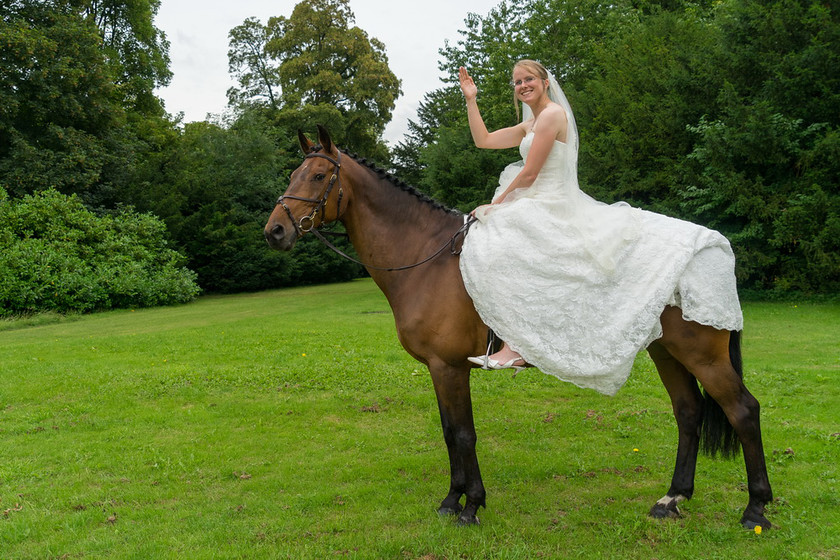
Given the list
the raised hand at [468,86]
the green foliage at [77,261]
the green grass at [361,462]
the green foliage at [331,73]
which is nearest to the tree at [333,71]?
the green foliage at [331,73]

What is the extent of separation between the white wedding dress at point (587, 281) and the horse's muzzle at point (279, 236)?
1.25 m

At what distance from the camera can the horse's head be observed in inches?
157

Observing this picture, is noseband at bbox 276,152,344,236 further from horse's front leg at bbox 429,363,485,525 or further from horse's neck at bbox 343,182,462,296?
horse's front leg at bbox 429,363,485,525

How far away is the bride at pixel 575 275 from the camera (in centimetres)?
367

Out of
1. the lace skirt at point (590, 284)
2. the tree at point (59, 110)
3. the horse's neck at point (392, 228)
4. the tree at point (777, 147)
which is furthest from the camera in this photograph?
the tree at point (59, 110)

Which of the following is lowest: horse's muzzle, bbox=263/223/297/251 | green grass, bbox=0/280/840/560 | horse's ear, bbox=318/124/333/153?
green grass, bbox=0/280/840/560

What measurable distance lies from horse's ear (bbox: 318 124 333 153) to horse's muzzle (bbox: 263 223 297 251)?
686 millimetres

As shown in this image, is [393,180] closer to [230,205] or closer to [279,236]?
[279,236]

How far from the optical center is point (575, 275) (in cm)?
374

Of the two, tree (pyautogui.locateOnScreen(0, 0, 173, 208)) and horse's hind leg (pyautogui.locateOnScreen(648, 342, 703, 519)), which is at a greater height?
tree (pyautogui.locateOnScreen(0, 0, 173, 208))

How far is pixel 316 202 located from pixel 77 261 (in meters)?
18.2

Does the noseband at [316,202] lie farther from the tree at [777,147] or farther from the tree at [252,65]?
the tree at [252,65]

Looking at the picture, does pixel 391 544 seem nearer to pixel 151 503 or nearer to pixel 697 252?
pixel 151 503

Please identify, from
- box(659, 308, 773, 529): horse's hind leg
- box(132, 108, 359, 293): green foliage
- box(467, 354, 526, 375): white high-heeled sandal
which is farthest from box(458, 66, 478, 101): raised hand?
Result: box(132, 108, 359, 293): green foliage
